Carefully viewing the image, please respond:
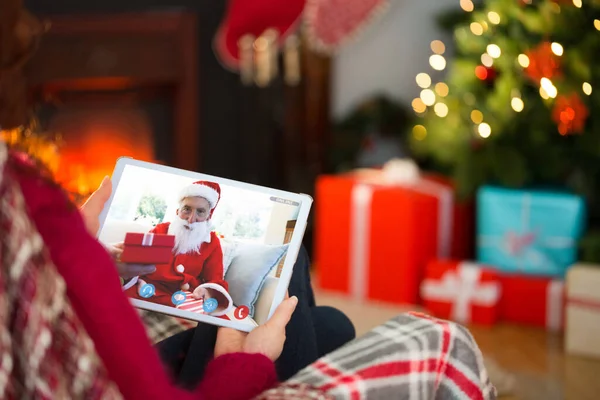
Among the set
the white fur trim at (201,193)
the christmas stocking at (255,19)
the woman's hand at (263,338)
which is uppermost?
the christmas stocking at (255,19)

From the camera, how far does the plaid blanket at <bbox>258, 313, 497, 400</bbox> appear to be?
86 cm

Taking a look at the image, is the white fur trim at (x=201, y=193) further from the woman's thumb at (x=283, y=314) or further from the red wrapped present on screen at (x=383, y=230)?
the red wrapped present on screen at (x=383, y=230)

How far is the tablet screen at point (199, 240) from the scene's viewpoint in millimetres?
1022

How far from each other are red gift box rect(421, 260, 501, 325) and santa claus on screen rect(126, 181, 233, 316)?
71.7 inches

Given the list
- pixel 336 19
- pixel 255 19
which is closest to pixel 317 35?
pixel 336 19

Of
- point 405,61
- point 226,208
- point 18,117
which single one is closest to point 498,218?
point 405,61

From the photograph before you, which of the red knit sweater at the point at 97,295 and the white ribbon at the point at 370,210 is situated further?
the white ribbon at the point at 370,210

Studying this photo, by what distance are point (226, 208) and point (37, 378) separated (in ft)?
1.58

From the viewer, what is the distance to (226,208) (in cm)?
106

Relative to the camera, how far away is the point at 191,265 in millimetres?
1037

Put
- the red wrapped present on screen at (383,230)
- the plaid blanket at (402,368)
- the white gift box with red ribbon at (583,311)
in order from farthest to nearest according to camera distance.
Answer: the red wrapped present on screen at (383,230) → the white gift box with red ribbon at (583,311) → the plaid blanket at (402,368)

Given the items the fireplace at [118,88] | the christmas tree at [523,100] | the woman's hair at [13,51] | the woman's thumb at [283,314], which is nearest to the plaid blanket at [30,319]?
the woman's thumb at [283,314]

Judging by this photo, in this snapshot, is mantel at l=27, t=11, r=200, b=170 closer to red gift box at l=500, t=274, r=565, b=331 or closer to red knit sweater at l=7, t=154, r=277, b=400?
red gift box at l=500, t=274, r=565, b=331

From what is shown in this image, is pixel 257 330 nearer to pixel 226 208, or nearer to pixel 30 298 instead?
pixel 226 208
